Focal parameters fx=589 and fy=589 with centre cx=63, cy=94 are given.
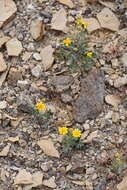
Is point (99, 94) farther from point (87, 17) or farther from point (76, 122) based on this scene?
point (87, 17)

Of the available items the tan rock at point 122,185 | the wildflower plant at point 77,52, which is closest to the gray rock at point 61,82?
the wildflower plant at point 77,52

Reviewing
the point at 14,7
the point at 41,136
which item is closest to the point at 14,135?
the point at 41,136

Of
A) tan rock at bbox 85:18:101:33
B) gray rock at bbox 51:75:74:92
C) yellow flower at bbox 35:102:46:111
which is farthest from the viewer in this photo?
tan rock at bbox 85:18:101:33

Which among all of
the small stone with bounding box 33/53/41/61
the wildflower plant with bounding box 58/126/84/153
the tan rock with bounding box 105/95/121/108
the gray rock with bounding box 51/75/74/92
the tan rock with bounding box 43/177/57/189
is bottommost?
the tan rock with bounding box 43/177/57/189

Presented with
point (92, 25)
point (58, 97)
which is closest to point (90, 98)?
point (58, 97)

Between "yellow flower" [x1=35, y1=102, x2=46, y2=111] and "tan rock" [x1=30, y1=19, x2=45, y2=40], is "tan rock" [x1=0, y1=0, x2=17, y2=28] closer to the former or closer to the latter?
"tan rock" [x1=30, y1=19, x2=45, y2=40]

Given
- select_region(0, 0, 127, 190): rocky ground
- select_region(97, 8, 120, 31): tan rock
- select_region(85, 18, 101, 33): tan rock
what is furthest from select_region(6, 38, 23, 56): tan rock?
select_region(97, 8, 120, 31): tan rock

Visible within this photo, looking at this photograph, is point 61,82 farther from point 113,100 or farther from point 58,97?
point 113,100
